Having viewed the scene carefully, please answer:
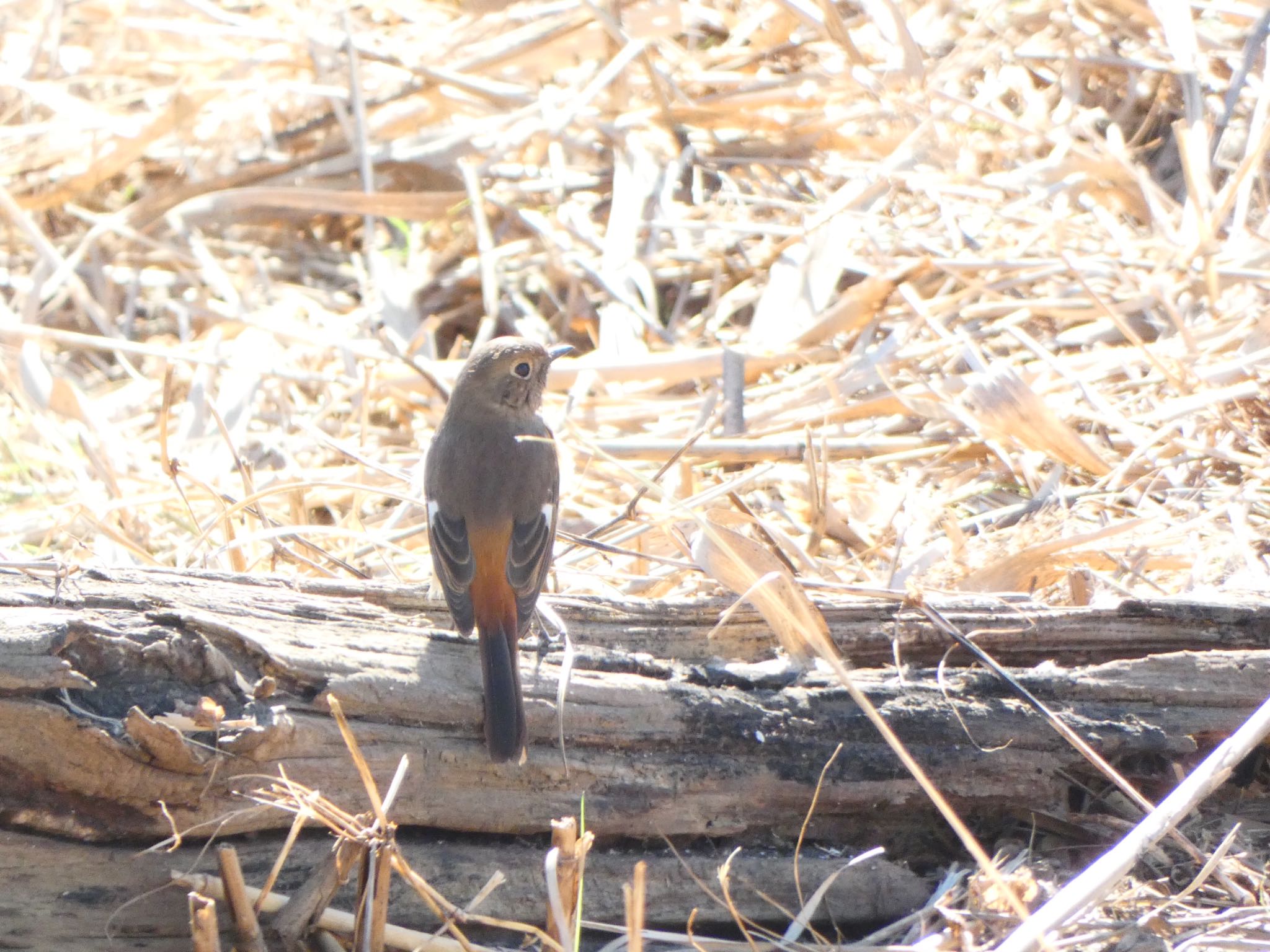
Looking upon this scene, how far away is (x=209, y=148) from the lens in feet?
23.9

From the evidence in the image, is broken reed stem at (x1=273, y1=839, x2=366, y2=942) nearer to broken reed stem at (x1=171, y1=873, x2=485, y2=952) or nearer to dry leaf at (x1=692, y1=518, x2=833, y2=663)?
broken reed stem at (x1=171, y1=873, x2=485, y2=952)

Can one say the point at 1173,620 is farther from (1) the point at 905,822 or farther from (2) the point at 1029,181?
(2) the point at 1029,181

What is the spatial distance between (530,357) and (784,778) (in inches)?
71.7

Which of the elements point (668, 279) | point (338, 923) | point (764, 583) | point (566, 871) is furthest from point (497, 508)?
point (668, 279)

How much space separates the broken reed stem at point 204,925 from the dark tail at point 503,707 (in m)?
0.67

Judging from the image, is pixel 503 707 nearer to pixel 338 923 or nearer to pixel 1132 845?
pixel 338 923

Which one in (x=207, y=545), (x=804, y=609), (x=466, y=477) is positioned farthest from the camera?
(x=207, y=545)

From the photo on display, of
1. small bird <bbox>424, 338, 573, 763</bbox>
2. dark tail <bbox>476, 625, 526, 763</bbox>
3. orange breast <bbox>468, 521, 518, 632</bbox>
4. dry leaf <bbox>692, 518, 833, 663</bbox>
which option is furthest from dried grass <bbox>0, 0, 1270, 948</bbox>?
dark tail <bbox>476, 625, 526, 763</bbox>

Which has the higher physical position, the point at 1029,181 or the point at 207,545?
the point at 1029,181

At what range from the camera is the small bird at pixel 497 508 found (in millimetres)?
3081

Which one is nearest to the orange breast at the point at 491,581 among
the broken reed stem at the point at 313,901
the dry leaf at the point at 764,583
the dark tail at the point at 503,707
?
the dark tail at the point at 503,707

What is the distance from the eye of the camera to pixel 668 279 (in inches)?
256

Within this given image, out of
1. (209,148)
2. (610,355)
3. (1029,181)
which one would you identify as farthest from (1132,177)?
(209,148)

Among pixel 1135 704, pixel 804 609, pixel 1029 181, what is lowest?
pixel 1135 704
